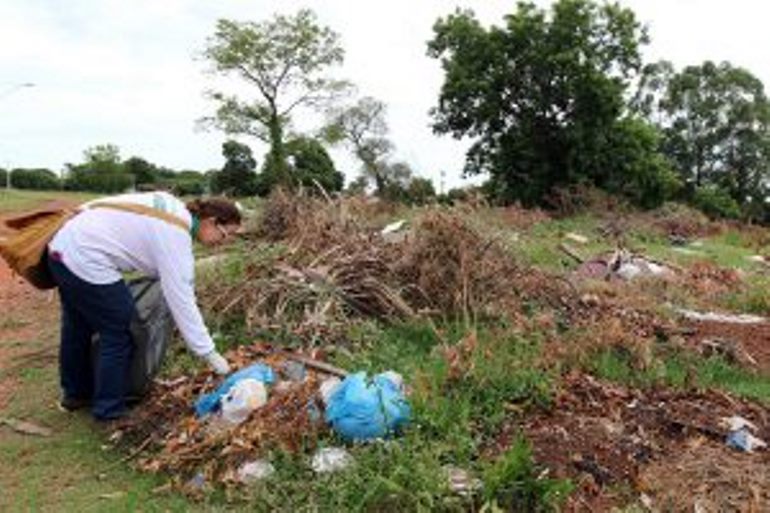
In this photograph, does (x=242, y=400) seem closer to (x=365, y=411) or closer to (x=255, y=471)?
(x=255, y=471)

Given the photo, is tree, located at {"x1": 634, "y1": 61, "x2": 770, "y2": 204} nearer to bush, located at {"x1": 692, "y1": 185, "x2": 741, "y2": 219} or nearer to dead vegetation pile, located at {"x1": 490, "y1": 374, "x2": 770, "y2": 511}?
bush, located at {"x1": 692, "y1": 185, "x2": 741, "y2": 219}

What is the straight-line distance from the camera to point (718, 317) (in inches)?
317

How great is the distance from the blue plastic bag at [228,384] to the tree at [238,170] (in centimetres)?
2582

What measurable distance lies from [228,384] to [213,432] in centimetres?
43

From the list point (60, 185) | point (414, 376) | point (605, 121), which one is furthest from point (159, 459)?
point (60, 185)

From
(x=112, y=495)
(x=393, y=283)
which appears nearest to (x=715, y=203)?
(x=393, y=283)

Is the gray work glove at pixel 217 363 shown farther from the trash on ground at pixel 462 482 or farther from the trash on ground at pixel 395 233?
the trash on ground at pixel 395 233

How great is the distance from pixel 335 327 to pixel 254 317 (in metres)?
0.62

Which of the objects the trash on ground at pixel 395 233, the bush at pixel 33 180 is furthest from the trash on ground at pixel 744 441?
Result: the bush at pixel 33 180

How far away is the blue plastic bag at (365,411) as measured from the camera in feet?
14.6

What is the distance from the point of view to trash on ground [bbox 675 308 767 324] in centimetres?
780

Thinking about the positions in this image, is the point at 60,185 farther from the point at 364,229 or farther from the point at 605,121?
the point at 364,229

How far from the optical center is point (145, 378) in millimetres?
5496

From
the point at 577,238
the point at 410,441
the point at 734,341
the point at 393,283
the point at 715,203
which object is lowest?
the point at 410,441
